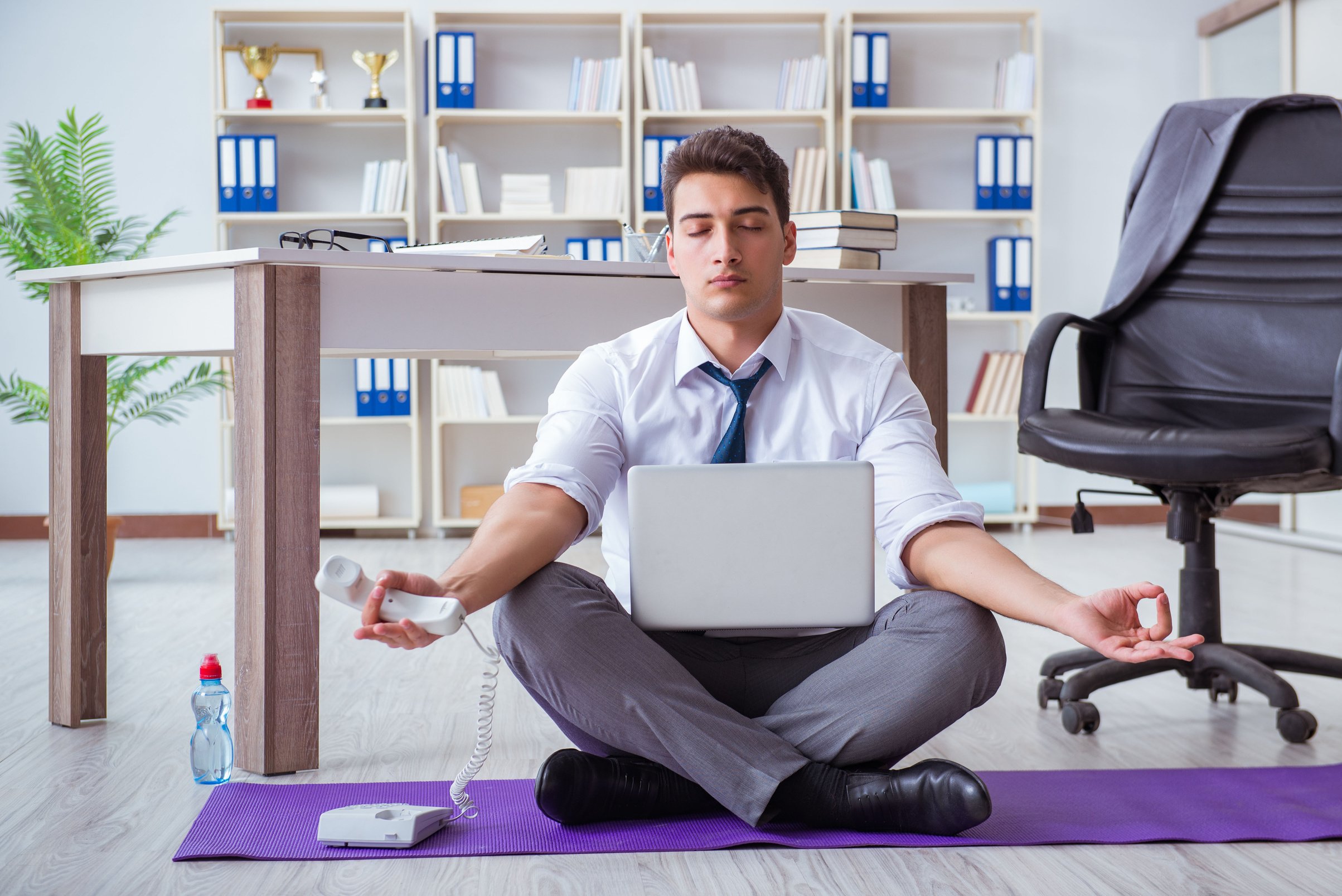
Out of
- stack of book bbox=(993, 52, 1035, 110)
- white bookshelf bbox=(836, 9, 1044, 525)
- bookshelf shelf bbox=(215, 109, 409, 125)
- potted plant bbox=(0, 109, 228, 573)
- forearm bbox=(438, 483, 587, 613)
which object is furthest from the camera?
white bookshelf bbox=(836, 9, 1044, 525)

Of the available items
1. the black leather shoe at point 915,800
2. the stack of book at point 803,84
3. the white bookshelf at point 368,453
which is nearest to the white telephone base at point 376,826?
the black leather shoe at point 915,800

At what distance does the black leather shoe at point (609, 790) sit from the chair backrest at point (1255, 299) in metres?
1.32

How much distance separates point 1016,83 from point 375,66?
2.41 meters

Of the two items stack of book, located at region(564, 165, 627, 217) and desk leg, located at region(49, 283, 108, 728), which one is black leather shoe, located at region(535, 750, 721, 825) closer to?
desk leg, located at region(49, 283, 108, 728)

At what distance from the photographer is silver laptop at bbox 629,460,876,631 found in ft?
4.42

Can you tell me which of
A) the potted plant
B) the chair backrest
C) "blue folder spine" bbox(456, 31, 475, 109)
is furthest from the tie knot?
"blue folder spine" bbox(456, 31, 475, 109)

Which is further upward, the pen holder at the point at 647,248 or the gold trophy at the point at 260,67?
the gold trophy at the point at 260,67

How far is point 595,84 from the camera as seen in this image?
4.52m

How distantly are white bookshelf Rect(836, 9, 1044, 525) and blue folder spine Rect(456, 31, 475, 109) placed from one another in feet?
4.63

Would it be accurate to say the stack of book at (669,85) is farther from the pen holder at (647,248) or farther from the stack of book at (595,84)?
the pen holder at (647,248)

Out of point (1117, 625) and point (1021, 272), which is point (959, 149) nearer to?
point (1021, 272)

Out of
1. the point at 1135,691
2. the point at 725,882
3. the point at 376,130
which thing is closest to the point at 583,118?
the point at 376,130

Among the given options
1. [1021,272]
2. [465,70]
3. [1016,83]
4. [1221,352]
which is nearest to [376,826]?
[1221,352]

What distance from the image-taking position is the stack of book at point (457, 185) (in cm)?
446
